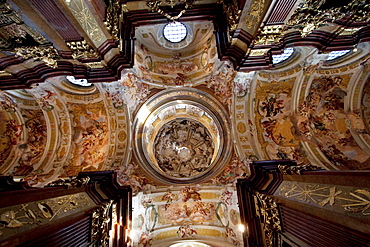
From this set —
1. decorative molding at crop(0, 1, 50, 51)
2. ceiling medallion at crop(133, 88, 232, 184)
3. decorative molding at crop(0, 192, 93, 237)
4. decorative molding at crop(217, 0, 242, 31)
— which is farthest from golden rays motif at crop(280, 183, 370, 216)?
decorative molding at crop(0, 1, 50, 51)

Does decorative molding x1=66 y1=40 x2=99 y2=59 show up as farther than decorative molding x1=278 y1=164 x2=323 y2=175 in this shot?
Yes

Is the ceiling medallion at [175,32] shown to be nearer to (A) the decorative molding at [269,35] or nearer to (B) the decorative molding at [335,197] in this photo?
(A) the decorative molding at [269,35]

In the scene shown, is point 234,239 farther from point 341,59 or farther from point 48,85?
point 48,85

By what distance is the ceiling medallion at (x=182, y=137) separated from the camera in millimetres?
12721

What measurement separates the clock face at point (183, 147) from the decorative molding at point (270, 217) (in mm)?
8495

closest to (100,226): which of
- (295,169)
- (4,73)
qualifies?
(295,169)

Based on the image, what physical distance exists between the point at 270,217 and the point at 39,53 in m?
9.32

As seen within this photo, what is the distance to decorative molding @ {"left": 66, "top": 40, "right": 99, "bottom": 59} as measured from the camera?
6582 millimetres

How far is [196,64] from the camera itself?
12742 mm

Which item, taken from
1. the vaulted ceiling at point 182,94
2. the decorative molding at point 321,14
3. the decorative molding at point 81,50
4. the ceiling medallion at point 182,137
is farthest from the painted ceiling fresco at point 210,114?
the decorative molding at point 81,50

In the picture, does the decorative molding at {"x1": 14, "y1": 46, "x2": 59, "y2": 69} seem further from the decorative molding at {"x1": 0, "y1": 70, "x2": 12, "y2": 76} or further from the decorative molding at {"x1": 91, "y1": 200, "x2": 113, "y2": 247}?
the decorative molding at {"x1": 91, "y1": 200, "x2": 113, "y2": 247}

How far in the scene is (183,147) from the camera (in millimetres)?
16234

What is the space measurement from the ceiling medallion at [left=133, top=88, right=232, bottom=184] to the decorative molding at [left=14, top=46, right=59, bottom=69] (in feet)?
20.2

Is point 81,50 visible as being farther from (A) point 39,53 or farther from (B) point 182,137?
(B) point 182,137
